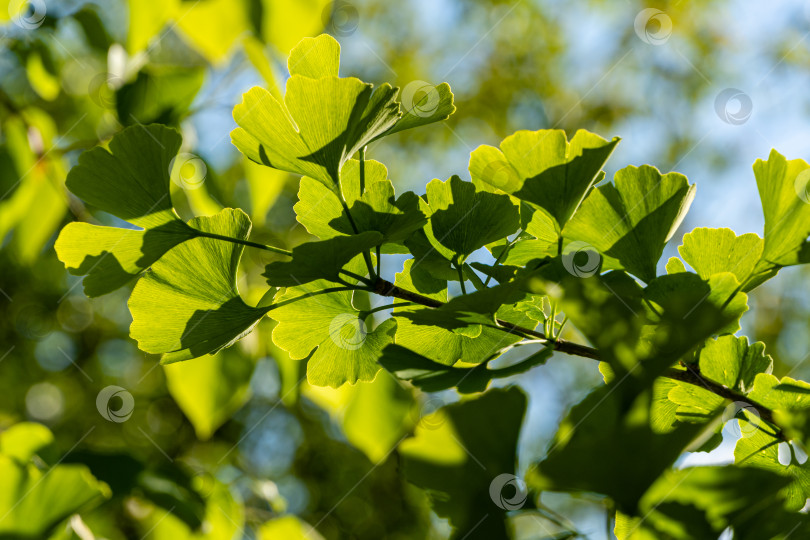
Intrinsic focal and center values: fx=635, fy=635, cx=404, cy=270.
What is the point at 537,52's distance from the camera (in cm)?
316

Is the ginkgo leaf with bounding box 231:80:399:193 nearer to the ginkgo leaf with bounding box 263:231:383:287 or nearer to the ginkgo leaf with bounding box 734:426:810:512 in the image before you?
the ginkgo leaf with bounding box 263:231:383:287

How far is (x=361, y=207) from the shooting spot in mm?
276

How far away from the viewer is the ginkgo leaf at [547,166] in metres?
0.27

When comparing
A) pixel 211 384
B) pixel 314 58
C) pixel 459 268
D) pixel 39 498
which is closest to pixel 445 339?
pixel 459 268

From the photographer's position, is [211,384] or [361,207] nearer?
[361,207]

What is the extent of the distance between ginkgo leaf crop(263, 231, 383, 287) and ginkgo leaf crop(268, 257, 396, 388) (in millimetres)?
25

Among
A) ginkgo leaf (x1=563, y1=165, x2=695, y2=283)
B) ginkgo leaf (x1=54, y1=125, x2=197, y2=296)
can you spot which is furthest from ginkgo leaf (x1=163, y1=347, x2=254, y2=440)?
ginkgo leaf (x1=563, y1=165, x2=695, y2=283)

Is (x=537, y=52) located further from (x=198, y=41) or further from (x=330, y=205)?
(x=330, y=205)

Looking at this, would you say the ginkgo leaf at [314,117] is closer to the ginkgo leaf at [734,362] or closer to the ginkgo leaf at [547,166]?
the ginkgo leaf at [547,166]

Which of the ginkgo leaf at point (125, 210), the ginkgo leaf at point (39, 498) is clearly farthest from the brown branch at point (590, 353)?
the ginkgo leaf at point (39, 498)

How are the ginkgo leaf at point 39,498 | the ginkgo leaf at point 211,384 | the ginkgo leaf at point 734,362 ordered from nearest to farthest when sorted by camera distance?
the ginkgo leaf at point 734,362, the ginkgo leaf at point 39,498, the ginkgo leaf at point 211,384

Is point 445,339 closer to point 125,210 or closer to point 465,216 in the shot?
point 465,216

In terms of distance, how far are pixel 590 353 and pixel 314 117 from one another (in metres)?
0.16

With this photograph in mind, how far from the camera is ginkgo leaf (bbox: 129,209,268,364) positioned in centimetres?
29
